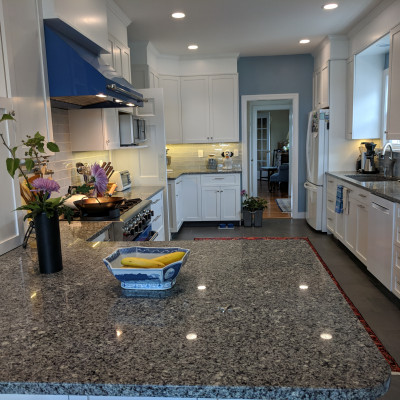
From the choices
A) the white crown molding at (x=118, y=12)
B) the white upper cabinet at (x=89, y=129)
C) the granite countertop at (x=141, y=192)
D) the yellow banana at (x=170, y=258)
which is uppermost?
the white crown molding at (x=118, y=12)

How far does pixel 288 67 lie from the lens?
6.57m

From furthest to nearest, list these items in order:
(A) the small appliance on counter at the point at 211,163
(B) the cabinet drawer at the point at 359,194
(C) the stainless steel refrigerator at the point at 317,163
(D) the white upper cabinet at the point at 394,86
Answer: (A) the small appliance on counter at the point at 211,163
(C) the stainless steel refrigerator at the point at 317,163
(B) the cabinet drawer at the point at 359,194
(D) the white upper cabinet at the point at 394,86

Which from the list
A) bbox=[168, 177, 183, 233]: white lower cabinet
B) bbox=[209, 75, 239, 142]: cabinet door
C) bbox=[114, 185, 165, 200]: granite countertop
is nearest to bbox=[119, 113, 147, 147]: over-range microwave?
bbox=[114, 185, 165, 200]: granite countertop

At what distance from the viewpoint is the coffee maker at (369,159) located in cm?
495

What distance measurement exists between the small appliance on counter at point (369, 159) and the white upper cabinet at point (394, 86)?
40.1 inches

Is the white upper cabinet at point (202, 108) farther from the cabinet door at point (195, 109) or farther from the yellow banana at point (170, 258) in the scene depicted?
the yellow banana at point (170, 258)

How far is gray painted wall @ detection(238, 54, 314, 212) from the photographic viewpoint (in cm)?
655

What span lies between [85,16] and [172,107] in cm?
369

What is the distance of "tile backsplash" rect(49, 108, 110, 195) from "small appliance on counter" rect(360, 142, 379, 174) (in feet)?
11.4

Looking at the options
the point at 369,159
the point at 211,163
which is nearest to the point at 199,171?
the point at 211,163

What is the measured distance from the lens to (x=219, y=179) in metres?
6.38

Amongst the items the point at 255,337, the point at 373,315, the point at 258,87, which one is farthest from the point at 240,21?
the point at 255,337

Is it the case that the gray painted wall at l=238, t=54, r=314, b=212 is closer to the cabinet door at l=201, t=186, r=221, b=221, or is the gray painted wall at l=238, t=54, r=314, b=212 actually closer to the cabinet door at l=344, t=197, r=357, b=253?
the cabinet door at l=201, t=186, r=221, b=221

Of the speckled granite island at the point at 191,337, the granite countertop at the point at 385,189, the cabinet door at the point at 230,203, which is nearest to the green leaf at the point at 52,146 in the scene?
the speckled granite island at the point at 191,337
